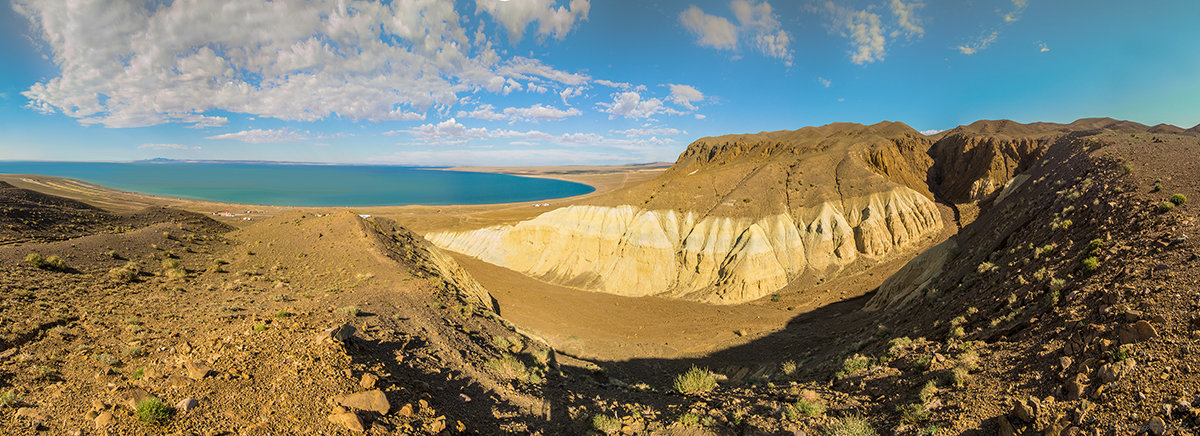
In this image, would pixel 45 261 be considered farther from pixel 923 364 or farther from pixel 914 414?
pixel 923 364

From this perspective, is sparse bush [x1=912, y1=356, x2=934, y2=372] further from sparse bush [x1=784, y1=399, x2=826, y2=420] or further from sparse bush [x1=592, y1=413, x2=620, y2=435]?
sparse bush [x1=592, y1=413, x2=620, y2=435]

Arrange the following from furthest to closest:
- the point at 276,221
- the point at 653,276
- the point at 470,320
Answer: the point at 653,276
the point at 276,221
the point at 470,320

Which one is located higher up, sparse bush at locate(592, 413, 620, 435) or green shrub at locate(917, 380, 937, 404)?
green shrub at locate(917, 380, 937, 404)

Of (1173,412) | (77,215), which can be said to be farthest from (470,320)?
(77,215)

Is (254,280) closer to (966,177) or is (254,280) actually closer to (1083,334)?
(1083,334)

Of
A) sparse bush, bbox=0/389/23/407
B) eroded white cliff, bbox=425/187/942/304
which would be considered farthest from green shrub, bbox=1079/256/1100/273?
eroded white cliff, bbox=425/187/942/304

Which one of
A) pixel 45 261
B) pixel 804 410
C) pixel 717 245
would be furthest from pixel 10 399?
pixel 717 245
